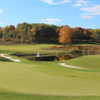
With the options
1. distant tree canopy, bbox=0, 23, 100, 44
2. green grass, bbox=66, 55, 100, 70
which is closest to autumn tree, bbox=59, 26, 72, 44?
distant tree canopy, bbox=0, 23, 100, 44

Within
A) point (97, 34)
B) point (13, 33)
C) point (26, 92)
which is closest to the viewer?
point (26, 92)

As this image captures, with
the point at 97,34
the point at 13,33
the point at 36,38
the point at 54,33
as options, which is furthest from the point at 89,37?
the point at 13,33

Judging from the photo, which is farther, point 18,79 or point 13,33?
point 13,33

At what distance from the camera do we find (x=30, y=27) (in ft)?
328

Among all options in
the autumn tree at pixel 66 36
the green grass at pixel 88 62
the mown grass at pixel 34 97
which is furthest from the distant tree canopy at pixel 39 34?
the mown grass at pixel 34 97

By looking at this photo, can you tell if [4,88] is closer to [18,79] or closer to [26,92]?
[26,92]

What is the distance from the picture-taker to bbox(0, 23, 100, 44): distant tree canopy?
3574 inches

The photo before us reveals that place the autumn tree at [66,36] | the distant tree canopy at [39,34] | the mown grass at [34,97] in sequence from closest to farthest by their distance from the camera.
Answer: the mown grass at [34,97] → the autumn tree at [66,36] → the distant tree canopy at [39,34]

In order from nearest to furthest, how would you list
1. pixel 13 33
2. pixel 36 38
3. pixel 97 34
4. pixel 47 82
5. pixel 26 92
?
pixel 26 92 → pixel 47 82 → pixel 36 38 → pixel 13 33 → pixel 97 34

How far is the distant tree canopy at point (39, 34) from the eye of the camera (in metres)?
90.8

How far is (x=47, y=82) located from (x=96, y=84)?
189cm

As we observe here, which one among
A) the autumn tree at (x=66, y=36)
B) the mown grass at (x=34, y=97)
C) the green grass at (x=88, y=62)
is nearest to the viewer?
the mown grass at (x=34, y=97)

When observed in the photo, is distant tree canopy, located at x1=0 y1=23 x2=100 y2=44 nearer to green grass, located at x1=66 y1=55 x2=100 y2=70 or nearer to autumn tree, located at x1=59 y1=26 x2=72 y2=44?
autumn tree, located at x1=59 y1=26 x2=72 y2=44

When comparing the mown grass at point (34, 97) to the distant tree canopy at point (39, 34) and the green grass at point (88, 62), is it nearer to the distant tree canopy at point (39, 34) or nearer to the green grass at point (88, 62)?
the green grass at point (88, 62)
